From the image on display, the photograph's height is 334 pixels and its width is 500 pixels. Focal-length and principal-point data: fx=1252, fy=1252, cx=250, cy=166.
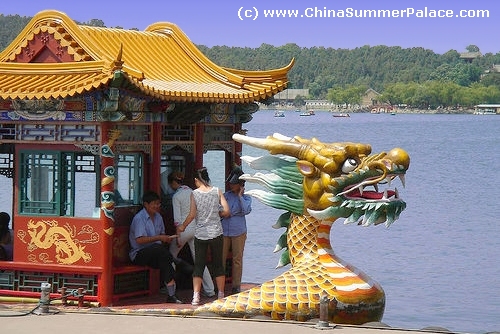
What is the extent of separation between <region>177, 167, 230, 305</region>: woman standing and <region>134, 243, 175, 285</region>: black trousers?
281mm

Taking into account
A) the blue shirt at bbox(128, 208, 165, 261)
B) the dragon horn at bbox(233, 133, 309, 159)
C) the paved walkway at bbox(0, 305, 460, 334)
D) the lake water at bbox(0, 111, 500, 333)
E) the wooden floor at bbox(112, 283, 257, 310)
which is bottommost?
the lake water at bbox(0, 111, 500, 333)

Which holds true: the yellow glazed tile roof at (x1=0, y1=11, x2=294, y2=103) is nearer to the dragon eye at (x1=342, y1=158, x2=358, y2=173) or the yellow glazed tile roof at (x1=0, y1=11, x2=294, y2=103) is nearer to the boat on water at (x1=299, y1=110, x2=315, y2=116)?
the dragon eye at (x1=342, y1=158, x2=358, y2=173)

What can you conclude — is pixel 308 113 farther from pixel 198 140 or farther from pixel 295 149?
pixel 295 149

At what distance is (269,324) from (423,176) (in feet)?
157

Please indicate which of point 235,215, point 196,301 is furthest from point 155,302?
point 235,215

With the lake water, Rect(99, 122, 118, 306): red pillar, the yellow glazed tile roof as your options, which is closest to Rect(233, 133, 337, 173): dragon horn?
the yellow glazed tile roof

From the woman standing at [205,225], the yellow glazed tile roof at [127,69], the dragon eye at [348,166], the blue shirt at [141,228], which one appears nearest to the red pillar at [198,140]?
the yellow glazed tile roof at [127,69]

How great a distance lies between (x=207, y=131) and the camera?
47.5ft

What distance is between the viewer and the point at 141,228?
13.1 meters

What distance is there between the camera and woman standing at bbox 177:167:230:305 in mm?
12890

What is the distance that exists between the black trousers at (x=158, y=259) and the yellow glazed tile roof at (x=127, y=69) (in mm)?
1580

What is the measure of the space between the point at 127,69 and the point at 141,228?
1.68 m

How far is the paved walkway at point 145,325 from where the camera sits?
9.98 m

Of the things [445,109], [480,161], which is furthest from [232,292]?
[445,109]
